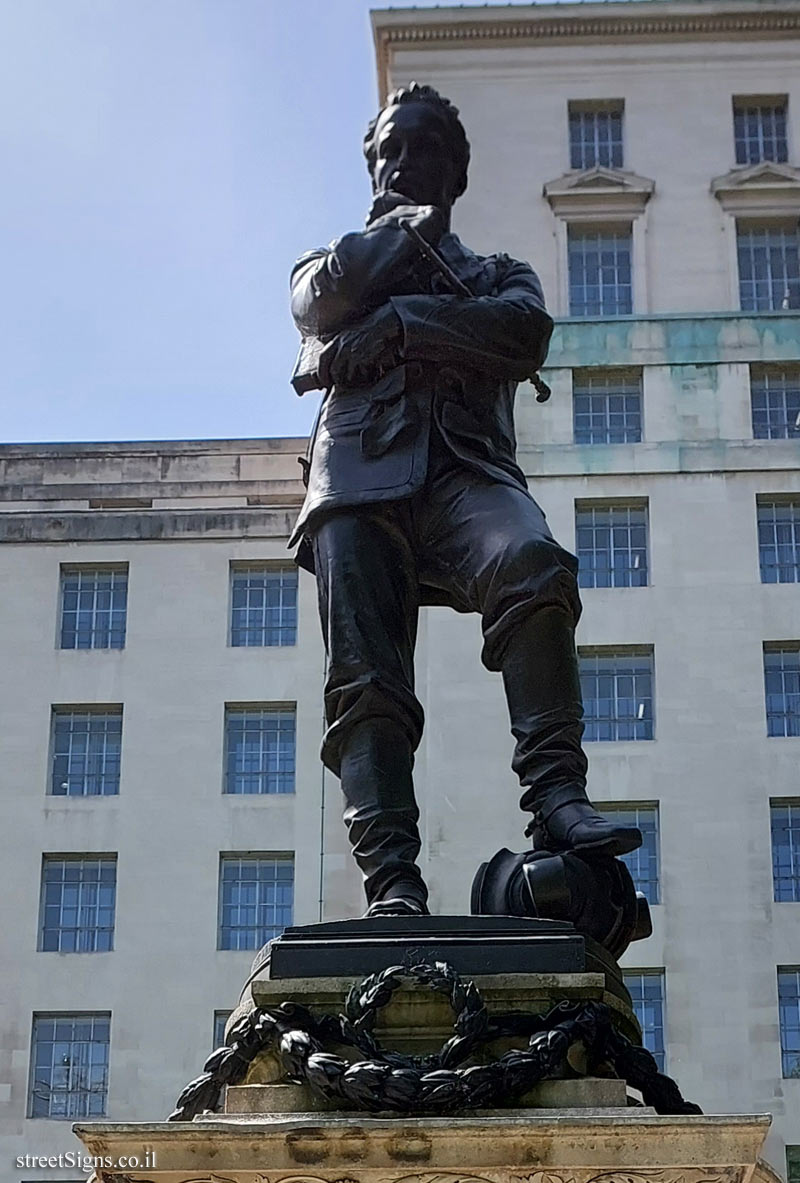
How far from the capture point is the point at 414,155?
10727mm

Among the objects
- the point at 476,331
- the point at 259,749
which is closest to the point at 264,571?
the point at 259,749

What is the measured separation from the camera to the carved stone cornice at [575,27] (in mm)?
58625

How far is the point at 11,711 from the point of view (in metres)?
53.8

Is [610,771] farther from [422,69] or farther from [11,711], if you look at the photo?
[422,69]

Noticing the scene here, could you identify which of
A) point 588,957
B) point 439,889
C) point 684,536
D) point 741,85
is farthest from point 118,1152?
point 741,85

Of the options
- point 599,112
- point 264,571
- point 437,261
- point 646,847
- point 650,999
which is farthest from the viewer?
point 599,112

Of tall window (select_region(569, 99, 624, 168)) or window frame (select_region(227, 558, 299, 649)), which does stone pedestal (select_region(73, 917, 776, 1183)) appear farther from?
tall window (select_region(569, 99, 624, 168))

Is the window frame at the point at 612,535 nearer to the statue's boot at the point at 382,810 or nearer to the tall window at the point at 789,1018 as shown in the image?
the tall window at the point at 789,1018

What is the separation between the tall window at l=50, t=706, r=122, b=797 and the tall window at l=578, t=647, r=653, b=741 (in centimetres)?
1089

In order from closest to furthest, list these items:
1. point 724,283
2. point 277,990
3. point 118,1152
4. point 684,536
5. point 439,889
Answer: point 118,1152 → point 277,990 → point 439,889 → point 684,536 → point 724,283

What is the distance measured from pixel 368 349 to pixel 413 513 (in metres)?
0.75

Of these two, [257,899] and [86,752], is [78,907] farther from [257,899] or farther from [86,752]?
[257,899]

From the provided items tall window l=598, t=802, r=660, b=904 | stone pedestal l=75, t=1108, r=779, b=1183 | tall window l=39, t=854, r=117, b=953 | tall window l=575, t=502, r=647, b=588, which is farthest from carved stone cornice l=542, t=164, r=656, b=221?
stone pedestal l=75, t=1108, r=779, b=1183

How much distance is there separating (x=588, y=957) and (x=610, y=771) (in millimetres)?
41794
